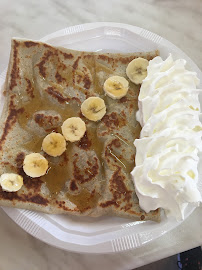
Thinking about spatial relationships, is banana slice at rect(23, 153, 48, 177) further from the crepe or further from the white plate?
the white plate

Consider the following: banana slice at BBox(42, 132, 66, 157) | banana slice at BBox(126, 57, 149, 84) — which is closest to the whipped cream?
banana slice at BBox(126, 57, 149, 84)

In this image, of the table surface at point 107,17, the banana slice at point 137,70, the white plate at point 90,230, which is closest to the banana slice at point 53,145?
the white plate at point 90,230

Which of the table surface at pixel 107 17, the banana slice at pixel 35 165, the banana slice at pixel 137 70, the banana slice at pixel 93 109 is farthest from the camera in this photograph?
the table surface at pixel 107 17

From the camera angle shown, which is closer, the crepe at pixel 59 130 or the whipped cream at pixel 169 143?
the whipped cream at pixel 169 143

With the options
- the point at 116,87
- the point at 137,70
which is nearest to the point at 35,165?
the point at 116,87

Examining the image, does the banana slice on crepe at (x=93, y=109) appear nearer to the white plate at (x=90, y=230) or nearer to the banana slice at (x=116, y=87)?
the banana slice at (x=116, y=87)

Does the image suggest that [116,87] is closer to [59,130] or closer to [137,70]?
[137,70]

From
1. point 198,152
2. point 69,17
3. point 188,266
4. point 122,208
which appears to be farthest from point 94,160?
point 69,17
